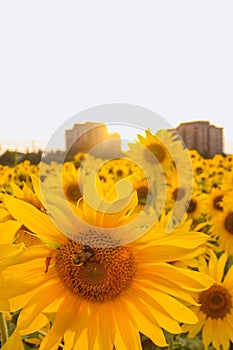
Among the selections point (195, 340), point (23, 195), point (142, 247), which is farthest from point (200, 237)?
point (195, 340)

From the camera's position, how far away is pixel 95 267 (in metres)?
0.88

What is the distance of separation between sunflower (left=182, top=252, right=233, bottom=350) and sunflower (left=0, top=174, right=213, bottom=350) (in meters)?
1.26

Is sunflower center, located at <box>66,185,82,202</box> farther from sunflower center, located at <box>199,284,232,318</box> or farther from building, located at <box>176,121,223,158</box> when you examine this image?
building, located at <box>176,121,223,158</box>

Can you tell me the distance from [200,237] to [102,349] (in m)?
0.22

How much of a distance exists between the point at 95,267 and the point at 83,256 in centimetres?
4

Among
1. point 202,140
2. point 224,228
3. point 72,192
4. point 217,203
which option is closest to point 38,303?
point 72,192

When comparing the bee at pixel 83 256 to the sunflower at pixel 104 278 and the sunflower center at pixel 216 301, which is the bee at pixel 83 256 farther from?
the sunflower center at pixel 216 301

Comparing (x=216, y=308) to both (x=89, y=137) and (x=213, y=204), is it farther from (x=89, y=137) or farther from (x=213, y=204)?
(x=213, y=204)

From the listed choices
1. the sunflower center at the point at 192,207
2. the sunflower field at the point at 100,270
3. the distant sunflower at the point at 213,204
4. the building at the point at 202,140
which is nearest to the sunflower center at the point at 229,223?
the distant sunflower at the point at 213,204

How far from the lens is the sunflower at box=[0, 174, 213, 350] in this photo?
2.83 ft

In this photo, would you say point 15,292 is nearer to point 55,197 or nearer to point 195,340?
point 55,197

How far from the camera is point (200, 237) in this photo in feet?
2.84

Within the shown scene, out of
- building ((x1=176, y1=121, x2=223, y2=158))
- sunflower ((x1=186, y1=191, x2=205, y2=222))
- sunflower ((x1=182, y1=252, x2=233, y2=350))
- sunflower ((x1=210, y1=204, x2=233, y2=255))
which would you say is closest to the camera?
sunflower ((x1=182, y1=252, x2=233, y2=350))

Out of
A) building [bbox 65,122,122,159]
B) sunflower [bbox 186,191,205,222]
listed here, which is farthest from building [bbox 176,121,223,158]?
building [bbox 65,122,122,159]
